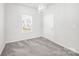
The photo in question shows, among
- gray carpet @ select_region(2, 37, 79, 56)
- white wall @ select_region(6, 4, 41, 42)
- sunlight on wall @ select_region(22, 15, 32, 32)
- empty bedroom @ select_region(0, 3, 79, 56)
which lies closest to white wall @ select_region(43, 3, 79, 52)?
empty bedroom @ select_region(0, 3, 79, 56)

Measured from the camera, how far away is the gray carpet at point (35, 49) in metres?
1.70

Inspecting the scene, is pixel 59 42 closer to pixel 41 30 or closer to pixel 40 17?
pixel 41 30

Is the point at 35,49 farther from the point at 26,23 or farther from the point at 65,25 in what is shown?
the point at 65,25

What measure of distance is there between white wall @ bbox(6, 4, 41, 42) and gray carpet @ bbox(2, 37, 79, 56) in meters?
0.11

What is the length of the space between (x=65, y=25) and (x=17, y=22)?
973 mm

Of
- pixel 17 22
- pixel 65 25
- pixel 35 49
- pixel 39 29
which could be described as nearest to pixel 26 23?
pixel 17 22

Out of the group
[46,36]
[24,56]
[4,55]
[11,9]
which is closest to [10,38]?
[4,55]

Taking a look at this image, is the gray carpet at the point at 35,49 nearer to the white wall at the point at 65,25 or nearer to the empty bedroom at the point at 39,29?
the empty bedroom at the point at 39,29

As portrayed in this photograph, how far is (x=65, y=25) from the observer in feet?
5.68

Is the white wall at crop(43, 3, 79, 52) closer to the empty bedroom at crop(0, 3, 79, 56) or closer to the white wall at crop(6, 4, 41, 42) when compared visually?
the empty bedroom at crop(0, 3, 79, 56)

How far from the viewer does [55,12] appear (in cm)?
174

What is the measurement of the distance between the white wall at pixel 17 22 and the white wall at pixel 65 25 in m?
0.23

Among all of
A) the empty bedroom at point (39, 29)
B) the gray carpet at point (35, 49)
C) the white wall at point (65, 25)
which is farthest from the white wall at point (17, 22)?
the white wall at point (65, 25)

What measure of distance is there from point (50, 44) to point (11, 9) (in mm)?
1059
